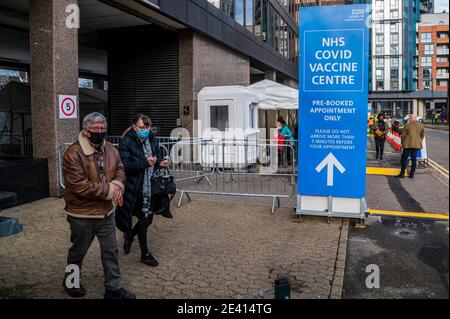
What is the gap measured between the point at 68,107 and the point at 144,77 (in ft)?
23.0

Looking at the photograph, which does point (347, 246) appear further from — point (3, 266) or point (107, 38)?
point (107, 38)

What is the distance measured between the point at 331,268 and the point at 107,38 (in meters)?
13.9

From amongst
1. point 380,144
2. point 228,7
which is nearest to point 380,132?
point 380,144

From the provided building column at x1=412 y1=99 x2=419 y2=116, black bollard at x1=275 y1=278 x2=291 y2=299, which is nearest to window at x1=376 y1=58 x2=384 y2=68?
building column at x1=412 y1=99 x2=419 y2=116

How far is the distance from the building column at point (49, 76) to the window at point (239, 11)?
1167 centimetres

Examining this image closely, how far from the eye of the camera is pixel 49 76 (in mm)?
8852

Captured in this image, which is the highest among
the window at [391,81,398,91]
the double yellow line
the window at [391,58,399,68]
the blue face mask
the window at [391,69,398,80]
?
the window at [391,58,399,68]

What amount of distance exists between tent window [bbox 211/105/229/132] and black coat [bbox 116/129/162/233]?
9.21m

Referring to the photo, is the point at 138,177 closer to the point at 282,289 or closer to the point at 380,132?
the point at 282,289

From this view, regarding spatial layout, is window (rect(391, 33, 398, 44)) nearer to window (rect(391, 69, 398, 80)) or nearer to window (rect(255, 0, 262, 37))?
window (rect(391, 69, 398, 80))

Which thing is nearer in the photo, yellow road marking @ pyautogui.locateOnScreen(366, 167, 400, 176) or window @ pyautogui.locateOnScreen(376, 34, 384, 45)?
yellow road marking @ pyautogui.locateOnScreen(366, 167, 400, 176)

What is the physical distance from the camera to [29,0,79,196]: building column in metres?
8.86

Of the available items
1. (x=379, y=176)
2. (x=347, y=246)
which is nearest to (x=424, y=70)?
(x=379, y=176)

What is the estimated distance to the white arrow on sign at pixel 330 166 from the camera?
23.7 ft
